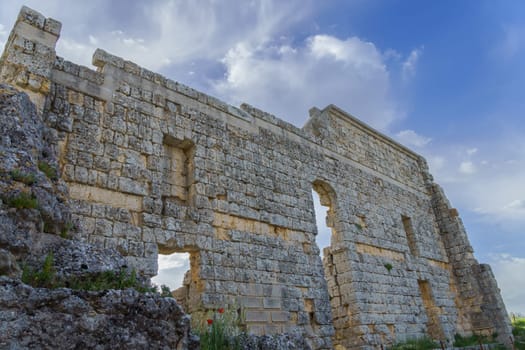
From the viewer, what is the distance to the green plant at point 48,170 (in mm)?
3885

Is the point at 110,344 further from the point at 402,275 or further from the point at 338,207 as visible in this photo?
the point at 402,275

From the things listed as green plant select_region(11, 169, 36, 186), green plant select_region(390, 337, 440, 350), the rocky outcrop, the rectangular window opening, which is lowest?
green plant select_region(390, 337, 440, 350)

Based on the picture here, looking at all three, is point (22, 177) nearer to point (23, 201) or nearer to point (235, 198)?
point (23, 201)

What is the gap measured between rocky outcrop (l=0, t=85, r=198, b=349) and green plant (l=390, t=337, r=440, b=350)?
734cm

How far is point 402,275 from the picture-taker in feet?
34.1

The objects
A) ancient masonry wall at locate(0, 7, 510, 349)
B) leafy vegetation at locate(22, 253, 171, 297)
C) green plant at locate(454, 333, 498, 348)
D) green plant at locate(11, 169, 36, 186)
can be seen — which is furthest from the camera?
green plant at locate(454, 333, 498, 348)

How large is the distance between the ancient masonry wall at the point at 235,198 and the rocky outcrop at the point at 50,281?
6.48 ft

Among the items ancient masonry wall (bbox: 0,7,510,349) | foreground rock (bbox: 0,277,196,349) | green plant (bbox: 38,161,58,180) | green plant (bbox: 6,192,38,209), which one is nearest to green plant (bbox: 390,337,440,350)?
ancient masonry wall (bbox: 0,7,510,349)

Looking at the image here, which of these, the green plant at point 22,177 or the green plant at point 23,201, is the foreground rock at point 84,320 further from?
the green plant at point 22,177

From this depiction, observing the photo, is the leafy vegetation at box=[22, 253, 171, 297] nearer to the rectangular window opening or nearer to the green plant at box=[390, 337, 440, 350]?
the green plant at box=[390, 337, 440, 350]

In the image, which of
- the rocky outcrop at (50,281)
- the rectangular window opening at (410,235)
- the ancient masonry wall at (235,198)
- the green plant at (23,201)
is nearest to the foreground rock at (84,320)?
the rocky outcrop at (50,281)

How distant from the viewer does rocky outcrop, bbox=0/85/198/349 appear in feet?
7.21

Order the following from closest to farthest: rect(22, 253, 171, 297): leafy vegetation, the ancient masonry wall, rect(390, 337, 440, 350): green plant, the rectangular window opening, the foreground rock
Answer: the foreground rock < rect(22, 253, 171, 297): leafy vegetation < the ancient masonry wall < rect(390, 337, 440, 350): green plant < the rectangular window opening

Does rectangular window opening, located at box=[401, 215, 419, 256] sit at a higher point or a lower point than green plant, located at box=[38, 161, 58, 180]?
higher
